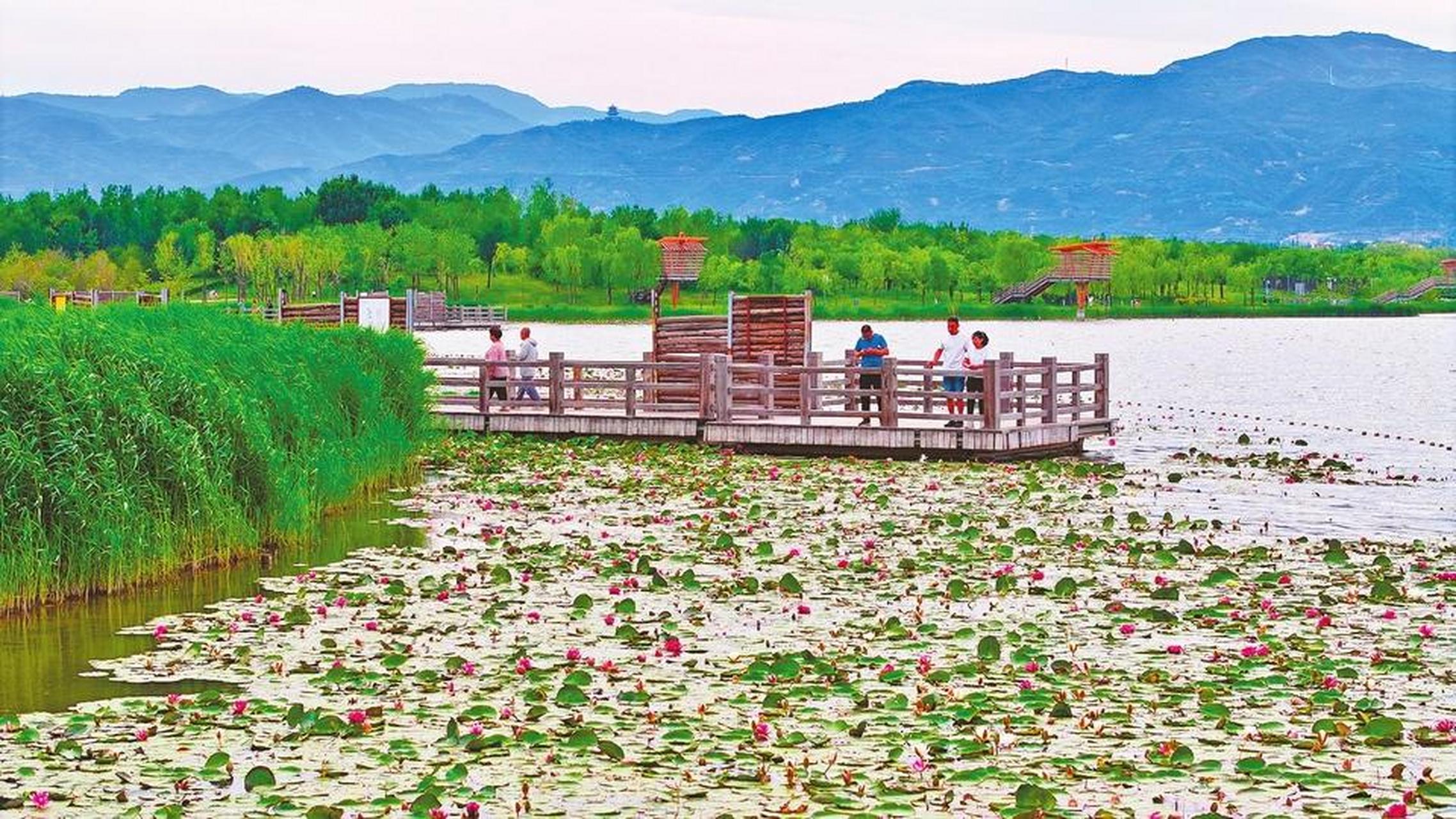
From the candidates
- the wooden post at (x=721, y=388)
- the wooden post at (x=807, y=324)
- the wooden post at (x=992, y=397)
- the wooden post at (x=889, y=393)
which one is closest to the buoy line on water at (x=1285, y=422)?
the wooden post at (x=992, y=397)

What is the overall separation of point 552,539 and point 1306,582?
797 centimetres

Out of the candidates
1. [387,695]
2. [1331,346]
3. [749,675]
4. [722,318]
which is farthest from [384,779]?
[1331,346]

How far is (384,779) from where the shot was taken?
36.8 feet

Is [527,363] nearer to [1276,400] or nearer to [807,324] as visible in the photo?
[807,324]

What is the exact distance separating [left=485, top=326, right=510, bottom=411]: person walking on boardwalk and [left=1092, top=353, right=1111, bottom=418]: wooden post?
10.5 meters

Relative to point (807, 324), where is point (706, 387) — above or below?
below

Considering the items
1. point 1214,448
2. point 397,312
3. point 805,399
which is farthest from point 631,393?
point 397,312

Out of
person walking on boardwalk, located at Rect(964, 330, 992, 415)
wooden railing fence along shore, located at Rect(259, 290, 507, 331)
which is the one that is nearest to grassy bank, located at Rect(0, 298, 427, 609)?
wooden railing fence along shore, located at Rect(259, 290, 507, 331)

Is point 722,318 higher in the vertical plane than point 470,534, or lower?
higher

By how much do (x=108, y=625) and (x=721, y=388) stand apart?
678 inches

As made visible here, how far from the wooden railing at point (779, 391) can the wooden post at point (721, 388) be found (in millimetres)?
11

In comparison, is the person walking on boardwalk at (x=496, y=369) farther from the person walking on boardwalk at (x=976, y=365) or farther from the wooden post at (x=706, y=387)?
the person walking on boardwalk at (x=976, y=365)

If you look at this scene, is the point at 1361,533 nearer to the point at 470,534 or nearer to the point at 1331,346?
the point at 470,534

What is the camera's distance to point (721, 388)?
1294 inches
